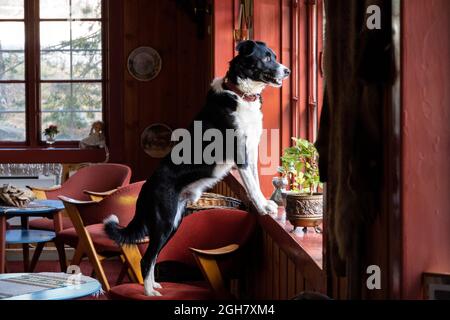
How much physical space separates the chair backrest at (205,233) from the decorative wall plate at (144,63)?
421 centimetres

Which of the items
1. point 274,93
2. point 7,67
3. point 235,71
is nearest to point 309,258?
point 235,71

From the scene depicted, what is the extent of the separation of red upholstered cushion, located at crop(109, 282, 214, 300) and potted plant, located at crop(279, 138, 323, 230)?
23.4 inches

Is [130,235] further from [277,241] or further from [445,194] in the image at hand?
[445,194]

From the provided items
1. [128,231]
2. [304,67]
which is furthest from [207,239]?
[304,67]

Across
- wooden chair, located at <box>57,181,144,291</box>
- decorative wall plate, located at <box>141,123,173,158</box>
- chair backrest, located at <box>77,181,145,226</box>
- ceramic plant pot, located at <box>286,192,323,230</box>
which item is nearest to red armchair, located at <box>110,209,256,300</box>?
ceramic plant pot, located at <box>286,192,323,230</box>

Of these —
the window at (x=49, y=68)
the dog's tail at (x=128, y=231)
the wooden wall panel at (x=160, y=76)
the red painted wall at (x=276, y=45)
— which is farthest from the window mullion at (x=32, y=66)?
the dog's tail at (x=128, y=231)

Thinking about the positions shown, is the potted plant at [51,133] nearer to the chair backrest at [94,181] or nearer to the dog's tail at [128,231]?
the chair backrest at [94,181]

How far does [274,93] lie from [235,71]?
1.50m

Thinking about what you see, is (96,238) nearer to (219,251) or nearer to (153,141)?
(219,251)

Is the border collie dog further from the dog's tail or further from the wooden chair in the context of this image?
the wooden chair

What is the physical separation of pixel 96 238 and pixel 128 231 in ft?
5.28

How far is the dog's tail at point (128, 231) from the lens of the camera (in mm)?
3465

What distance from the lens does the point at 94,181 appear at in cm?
658
